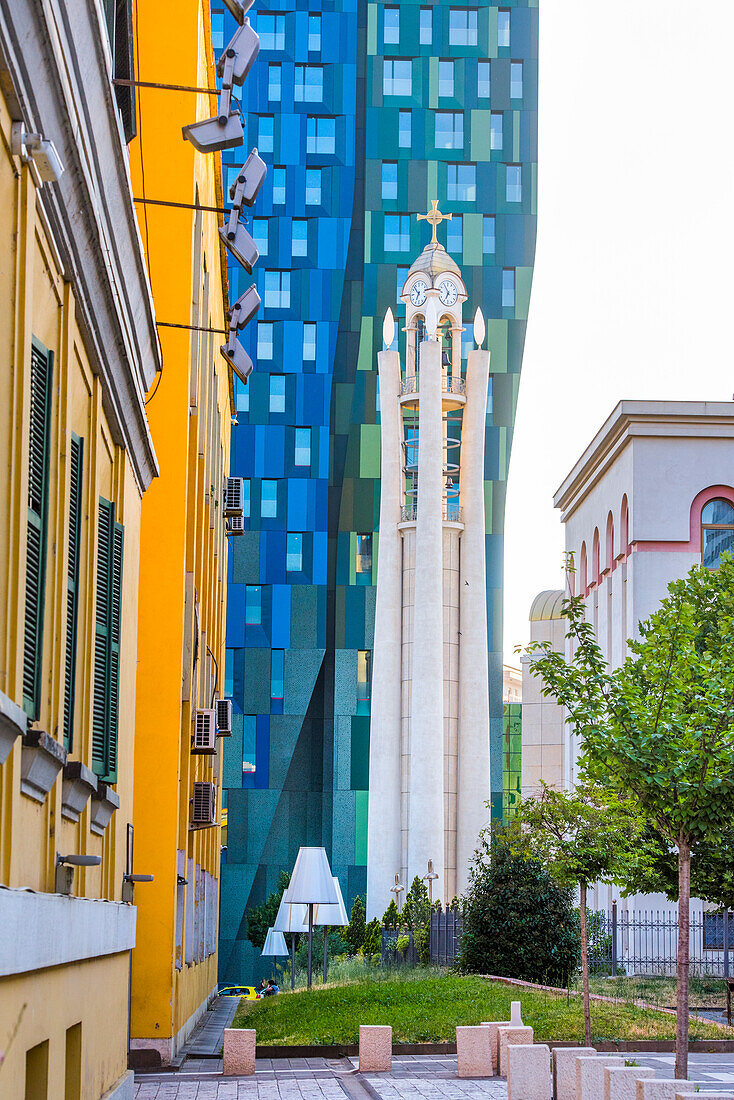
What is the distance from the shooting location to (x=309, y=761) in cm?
6494

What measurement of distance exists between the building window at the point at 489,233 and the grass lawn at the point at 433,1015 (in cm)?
4758

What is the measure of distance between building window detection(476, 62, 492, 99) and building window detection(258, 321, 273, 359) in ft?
52.1

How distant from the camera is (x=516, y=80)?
70.9 metres

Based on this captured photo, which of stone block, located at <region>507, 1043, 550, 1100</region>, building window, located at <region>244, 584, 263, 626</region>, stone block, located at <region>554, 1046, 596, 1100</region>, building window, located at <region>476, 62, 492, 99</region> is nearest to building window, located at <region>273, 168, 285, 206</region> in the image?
building window, located at <region>476, 62, 492, 99</region>

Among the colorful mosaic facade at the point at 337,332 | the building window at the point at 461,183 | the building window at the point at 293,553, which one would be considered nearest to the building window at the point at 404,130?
the colorful mosaic facade at the point at 337,332

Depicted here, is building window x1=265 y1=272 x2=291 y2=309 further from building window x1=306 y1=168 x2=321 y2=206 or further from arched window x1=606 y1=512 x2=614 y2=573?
arched window x1=606 y1=512 x2=614 y2=573

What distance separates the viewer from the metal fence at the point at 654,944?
110ft

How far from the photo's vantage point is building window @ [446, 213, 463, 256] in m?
69.8

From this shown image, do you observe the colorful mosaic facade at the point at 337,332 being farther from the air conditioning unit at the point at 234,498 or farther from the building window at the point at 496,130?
the air conditioning unit at the point at 234,498

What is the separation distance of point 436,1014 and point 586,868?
4377mm

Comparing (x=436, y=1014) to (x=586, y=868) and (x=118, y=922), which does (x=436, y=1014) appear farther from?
(x=118, y=922)

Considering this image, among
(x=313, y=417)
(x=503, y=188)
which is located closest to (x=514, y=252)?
(x=503, y=188)

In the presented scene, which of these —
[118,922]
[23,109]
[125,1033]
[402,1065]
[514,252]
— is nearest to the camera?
[23,109]

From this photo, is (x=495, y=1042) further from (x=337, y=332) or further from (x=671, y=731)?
(x=337, y=332)
